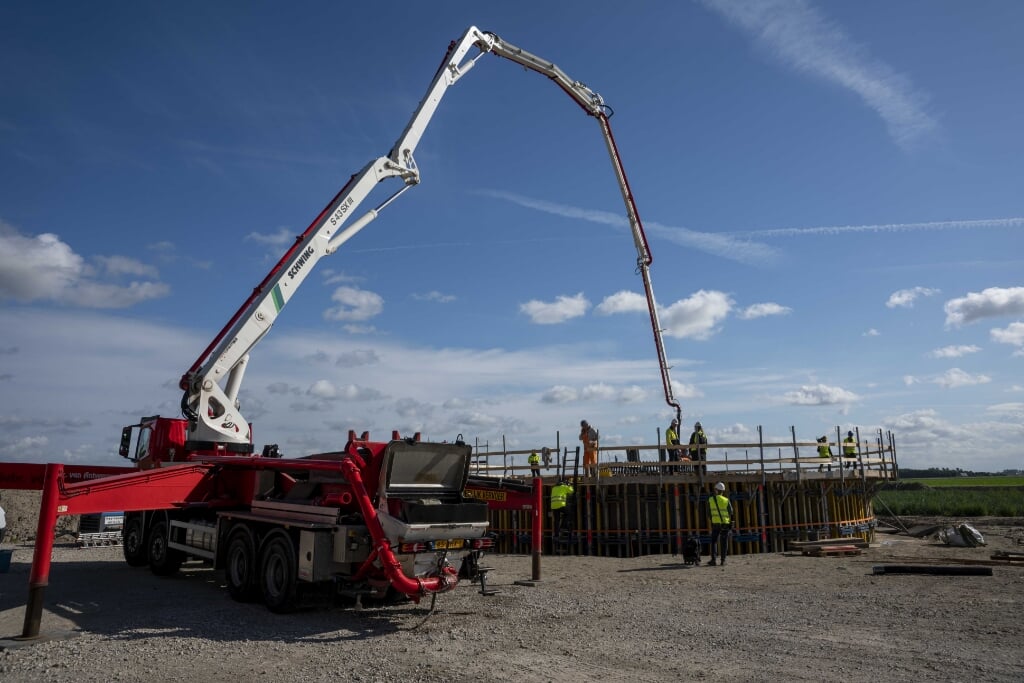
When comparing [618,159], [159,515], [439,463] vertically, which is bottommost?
[159,515]

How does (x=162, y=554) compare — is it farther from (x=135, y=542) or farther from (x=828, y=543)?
(x=828, y=543)

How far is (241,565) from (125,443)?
20.5ft

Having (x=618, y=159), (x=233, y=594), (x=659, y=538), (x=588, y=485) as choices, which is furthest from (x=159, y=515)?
(x=618, y=159)

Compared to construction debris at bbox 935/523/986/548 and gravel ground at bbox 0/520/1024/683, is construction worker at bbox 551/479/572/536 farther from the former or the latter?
construction debris at bbox 935/523/986/548

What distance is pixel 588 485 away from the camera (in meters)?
20.5

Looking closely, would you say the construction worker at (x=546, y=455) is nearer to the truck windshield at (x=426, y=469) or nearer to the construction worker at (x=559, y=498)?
the construction worker at (x=559, y=498)

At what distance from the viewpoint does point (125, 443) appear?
16.0 meters

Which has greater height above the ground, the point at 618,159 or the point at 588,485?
the point at 618,159

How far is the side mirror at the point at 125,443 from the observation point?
52.2ft

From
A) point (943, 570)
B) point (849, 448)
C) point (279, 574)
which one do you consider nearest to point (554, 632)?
point (279, 574)

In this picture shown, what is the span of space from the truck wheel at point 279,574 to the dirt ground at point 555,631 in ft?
1.04

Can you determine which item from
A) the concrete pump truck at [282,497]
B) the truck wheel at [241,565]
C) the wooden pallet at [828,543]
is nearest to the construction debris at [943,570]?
the wooden pallet at [828,543]

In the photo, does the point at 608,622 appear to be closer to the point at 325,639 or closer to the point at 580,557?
the point at 325,639

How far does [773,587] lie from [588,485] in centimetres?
770
